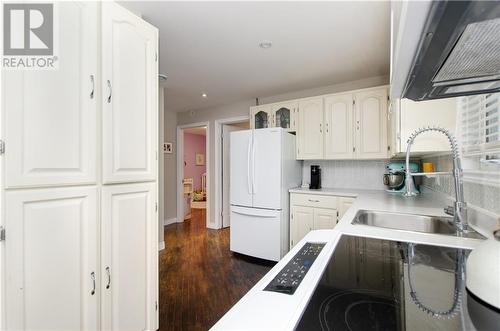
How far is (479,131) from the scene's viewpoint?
120 centimetres

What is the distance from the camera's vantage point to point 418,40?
1.47ft

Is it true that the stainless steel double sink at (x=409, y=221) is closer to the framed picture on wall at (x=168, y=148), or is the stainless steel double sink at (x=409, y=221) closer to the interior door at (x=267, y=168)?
the interior door at (x=267, y=168)

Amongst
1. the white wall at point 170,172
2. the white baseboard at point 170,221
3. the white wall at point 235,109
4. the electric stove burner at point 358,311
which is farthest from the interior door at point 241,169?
the electric stove burner at point 358,311

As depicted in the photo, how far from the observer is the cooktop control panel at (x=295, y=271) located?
0.57m

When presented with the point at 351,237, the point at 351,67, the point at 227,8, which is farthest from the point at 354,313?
the point at 351,67

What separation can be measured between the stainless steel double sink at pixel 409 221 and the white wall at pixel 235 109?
216 centimetres

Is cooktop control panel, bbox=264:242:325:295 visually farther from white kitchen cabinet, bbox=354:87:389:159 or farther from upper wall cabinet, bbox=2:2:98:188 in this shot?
white kitchen cabinet, bbox=354:87:389:159

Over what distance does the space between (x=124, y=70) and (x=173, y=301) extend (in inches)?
73.8

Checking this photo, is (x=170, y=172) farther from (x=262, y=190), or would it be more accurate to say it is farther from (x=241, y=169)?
(x=262, y=190)

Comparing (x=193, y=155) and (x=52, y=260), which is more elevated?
(x=193, y=155)

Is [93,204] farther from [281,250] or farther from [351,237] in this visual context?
[281,250]

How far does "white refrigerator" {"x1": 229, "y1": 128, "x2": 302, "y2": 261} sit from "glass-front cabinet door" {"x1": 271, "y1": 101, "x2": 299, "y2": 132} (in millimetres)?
228

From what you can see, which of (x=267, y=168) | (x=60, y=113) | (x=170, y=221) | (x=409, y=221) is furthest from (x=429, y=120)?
(x=170, y=221)

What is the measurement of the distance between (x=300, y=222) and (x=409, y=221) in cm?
152
